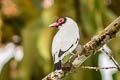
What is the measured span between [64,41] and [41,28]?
195 centimetres

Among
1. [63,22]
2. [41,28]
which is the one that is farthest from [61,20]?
[41,28]

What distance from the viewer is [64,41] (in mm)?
770

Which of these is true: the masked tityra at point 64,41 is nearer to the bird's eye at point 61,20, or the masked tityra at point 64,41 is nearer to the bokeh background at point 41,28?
the bird's eye at point 61,20

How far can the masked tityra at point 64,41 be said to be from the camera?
0.76 metres

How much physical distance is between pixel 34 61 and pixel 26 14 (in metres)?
0.45

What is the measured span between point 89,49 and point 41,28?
6.42 feet

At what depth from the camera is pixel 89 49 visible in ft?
2.53

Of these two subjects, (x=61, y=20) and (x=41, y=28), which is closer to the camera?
(x=61, y=20)

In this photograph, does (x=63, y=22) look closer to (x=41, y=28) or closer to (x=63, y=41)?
(x=63, y=41)

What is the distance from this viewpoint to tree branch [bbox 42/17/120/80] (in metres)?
0.77

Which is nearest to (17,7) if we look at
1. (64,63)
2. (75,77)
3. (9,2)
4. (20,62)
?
(9,2)

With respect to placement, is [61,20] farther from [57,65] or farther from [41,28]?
[41,28]

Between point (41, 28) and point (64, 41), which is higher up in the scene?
point (41, 28)

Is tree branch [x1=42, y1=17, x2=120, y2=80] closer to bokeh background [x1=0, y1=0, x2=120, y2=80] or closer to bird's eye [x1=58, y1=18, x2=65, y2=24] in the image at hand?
bird's eye [x1=58, y1=18, x2=65, y2=24]
